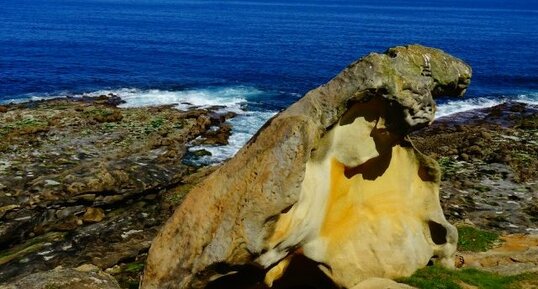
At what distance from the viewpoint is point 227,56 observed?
335ft

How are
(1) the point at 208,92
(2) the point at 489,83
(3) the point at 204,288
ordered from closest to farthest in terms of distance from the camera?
(3) the point at 204,288
(1) the point at 208,92
(2) the point at 489,83

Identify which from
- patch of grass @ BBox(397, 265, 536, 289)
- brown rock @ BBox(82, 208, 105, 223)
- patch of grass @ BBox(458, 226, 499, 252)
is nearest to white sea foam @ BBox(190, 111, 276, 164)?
brown rock @ BBox(82, 208, 105, 223)

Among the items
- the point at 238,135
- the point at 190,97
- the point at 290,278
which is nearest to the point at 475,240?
the point at 290,278

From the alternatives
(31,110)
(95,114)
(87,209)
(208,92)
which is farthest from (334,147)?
(208,92)

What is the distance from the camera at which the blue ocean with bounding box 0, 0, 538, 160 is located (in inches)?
2815

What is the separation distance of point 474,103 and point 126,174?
4970 centimetres

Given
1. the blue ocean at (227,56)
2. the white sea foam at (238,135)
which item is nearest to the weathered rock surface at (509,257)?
the white sea foam at (238,135)

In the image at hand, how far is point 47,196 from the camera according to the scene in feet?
101

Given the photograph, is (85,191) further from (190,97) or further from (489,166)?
(190,97)

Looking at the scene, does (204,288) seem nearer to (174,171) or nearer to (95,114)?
(174,171)

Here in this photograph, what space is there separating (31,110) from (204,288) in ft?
159

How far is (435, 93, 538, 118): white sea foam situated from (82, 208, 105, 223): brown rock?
42.0 metres

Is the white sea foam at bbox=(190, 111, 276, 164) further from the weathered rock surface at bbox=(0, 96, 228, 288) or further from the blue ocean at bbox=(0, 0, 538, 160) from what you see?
the weathered rock surface at bbox=(0, 96, 228, 288)

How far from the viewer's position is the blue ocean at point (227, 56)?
71500 mm
